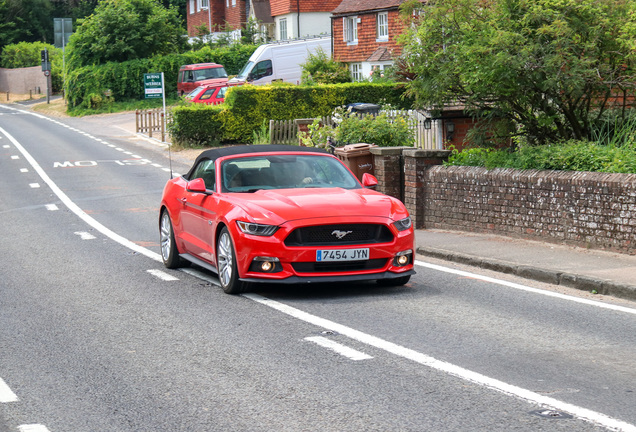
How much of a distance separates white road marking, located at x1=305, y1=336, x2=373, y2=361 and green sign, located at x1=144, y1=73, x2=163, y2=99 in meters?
32.8

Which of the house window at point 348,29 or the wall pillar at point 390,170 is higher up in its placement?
the house window at point 348,29

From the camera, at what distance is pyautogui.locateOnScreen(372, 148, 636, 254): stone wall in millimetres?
11523

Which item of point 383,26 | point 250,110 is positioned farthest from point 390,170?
point 383,26

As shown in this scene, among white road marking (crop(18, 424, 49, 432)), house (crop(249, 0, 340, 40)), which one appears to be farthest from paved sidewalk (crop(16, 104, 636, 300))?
house (crop(249, 0, 340, 40))

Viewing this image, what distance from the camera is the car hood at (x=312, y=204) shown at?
9.50 meters

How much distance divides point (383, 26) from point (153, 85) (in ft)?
51.7

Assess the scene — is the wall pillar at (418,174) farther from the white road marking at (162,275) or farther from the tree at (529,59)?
the white road marking at (162,275)

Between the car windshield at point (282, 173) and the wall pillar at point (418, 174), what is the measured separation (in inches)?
159

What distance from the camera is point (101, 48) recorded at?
188 feet

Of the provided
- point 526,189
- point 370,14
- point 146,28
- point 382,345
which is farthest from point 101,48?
point 382,345

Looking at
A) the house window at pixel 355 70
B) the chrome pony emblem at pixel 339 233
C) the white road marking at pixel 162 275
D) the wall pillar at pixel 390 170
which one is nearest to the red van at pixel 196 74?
the house window at pixel 355 70

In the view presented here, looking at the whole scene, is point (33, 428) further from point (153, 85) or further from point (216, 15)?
point (216, 15)

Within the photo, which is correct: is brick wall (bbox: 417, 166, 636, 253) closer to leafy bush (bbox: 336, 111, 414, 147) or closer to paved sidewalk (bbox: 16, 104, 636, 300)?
paved sidewalk (bbox: 16, 104, 636, 300)

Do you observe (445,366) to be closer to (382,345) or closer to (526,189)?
(382,345)
